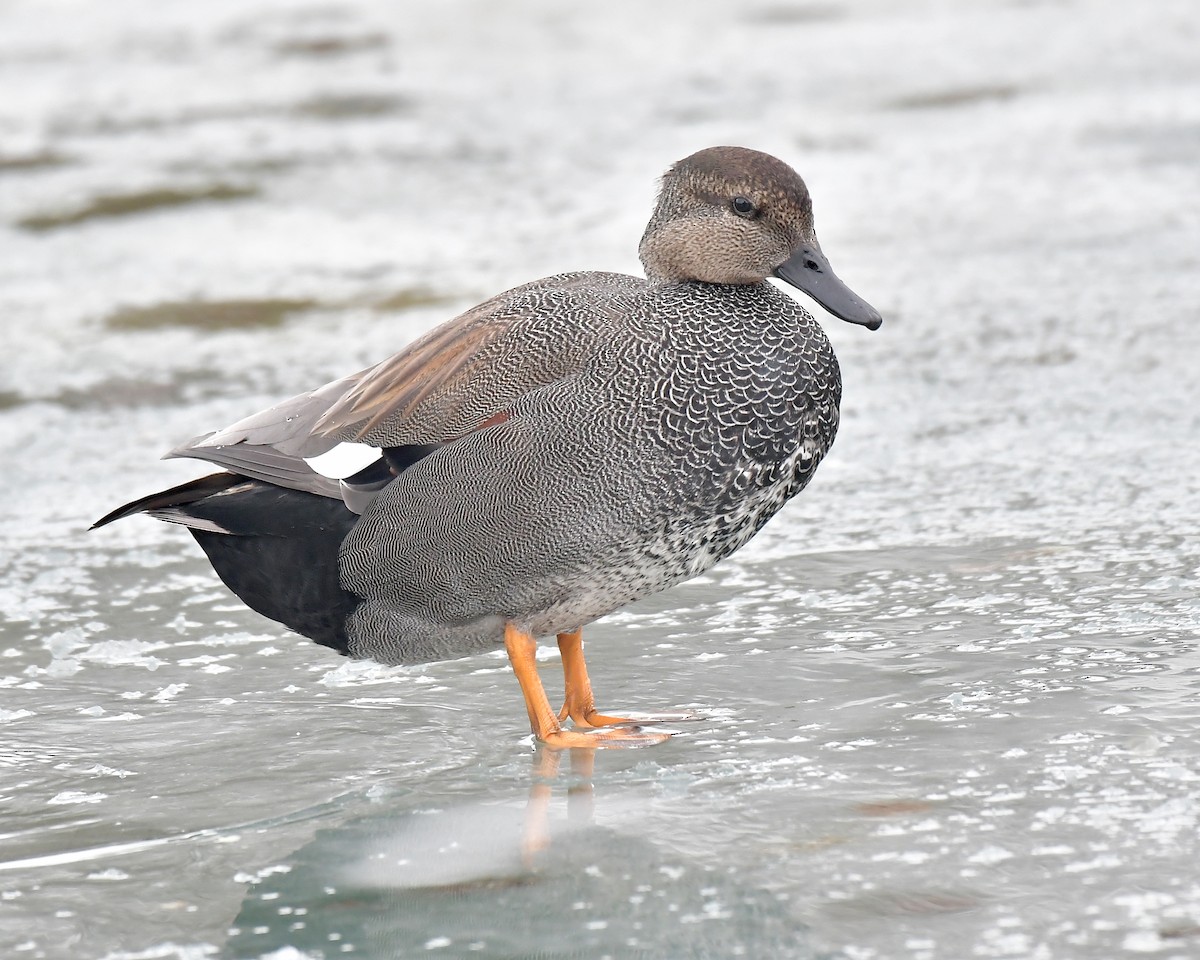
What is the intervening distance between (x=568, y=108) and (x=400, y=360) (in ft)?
28.3

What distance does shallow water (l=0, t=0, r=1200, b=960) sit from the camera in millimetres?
3051

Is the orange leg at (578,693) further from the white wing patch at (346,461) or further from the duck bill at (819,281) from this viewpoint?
the duck bill at (819,281)

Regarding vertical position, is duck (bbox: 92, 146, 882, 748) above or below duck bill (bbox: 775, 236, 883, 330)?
below

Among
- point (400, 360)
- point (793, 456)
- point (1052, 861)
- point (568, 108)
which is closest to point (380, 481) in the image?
point (400, 360)

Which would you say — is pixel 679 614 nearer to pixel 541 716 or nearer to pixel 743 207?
pixel 541 716

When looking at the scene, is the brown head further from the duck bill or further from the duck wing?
the duck wing

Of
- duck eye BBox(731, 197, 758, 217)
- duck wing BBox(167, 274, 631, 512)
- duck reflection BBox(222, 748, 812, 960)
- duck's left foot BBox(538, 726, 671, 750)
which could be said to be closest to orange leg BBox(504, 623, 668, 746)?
duck's left foot BBox(538, 726, 671, 750)

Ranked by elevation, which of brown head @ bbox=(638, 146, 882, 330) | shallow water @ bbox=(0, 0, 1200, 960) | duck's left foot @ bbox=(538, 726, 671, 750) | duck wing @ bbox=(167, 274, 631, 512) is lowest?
duck's left foot @ bbox=(538, 726, 671, 750)

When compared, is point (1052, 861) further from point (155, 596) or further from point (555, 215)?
point (555, 215)

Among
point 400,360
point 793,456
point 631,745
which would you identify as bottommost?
point 631,745

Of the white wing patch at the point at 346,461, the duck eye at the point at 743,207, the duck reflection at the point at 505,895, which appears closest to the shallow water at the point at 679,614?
the duck reflection at the point at 505,895

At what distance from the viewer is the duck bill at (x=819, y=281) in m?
4.27

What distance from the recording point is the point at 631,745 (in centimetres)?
384

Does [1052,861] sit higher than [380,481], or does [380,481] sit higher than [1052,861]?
[380,481]
